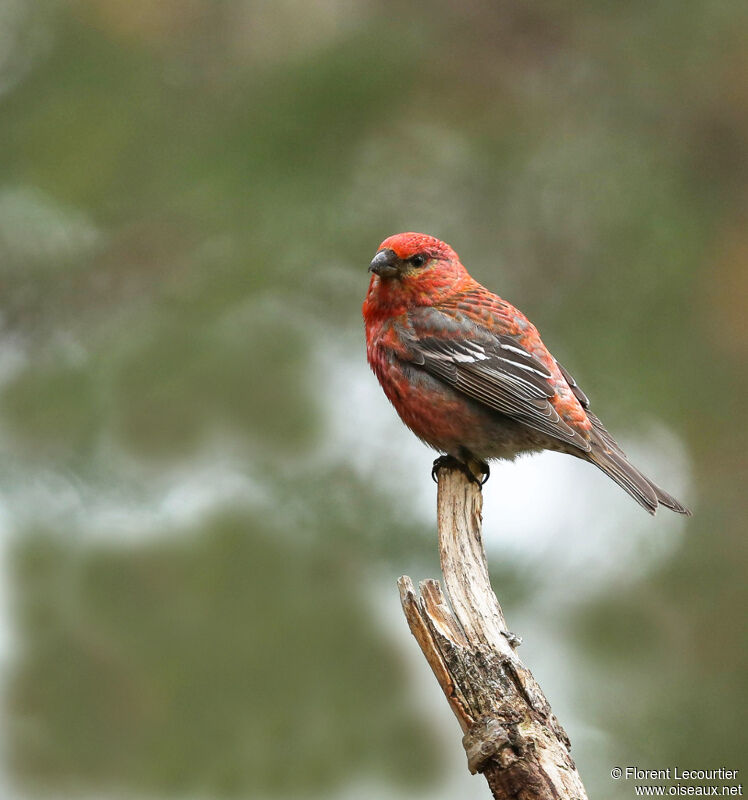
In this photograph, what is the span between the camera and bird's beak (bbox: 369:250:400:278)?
499 cm

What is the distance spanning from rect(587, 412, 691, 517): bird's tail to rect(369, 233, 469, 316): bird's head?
969mm

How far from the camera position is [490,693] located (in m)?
3.28

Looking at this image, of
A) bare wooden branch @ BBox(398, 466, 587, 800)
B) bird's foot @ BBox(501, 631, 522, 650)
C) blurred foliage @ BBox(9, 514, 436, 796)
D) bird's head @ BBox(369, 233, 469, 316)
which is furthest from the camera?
blurred foliage @ BBox(9, 514, 436, 796)

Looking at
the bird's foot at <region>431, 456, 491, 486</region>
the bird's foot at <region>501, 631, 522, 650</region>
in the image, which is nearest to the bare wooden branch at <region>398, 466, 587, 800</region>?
the bird's foot at <region>501, 631, 522, 650</region>

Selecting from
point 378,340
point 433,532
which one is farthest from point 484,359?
point 433,532

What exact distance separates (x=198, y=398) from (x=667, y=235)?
10.1 ft

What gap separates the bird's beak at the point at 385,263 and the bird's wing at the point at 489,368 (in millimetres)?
255

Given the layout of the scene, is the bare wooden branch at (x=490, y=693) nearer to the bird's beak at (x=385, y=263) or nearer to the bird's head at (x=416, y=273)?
the bird's beak at (x=385, y=263)

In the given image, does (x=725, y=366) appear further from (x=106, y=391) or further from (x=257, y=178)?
(x=106, y=391)

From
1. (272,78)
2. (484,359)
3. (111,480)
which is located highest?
(272,78)

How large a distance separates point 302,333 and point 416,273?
1988 mm

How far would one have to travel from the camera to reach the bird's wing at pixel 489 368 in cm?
488

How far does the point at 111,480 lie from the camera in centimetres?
635

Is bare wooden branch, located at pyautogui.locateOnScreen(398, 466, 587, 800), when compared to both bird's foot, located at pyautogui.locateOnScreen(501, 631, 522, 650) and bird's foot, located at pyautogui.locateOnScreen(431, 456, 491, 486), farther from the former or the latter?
bird's foot, located at pyautogui.locateOnScreen(431, 456, 491, 486)
